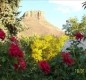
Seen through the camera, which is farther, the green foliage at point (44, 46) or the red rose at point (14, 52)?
the green foliage at point (44, 46)

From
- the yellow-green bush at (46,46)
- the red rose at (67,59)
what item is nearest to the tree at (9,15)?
the yellow-green bush at (46,46)

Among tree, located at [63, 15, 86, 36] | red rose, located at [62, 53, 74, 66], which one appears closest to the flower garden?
red rose, located at [62, 53, 74, 66]

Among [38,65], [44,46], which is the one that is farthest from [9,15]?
[38,65]

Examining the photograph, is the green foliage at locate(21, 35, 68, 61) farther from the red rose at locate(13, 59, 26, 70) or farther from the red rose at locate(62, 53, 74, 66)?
the red rose at locate(13, 59, 26, 70)

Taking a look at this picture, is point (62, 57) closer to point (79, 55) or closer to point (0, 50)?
point (79, 55)

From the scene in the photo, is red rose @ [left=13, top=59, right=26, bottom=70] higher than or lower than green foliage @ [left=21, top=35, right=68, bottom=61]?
higher

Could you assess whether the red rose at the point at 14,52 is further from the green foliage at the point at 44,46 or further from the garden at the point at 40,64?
the green foliage at the point at 44,46

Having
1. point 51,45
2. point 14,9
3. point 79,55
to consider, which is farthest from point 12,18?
point 79,55

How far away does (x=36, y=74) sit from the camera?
6.52 m

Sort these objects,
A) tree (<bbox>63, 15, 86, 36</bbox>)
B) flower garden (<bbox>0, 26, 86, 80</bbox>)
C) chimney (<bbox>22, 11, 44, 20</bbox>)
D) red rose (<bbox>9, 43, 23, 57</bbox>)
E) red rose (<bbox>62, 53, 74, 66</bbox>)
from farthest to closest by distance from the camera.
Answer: chimney (<bbox>22, 11, 44, 20</bbox>), tree (<bbox>63, 15, 86, 36</bbox>), red rose (<bbox>62, 53, 74, 66</bbox>), flower garden (<bbox>0, 26, 86, 80</bbox>), red rose (<bbox>9, 43, 23, 57</bbox>)

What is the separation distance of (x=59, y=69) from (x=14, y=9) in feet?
74.3

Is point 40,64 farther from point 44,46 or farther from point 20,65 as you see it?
point 44,46

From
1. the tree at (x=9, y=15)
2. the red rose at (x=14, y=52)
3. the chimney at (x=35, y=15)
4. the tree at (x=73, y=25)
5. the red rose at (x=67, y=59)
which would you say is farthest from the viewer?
the chimney at (x=35, y=15)

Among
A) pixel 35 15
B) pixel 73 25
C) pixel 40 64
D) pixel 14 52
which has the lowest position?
pixel 35 15
